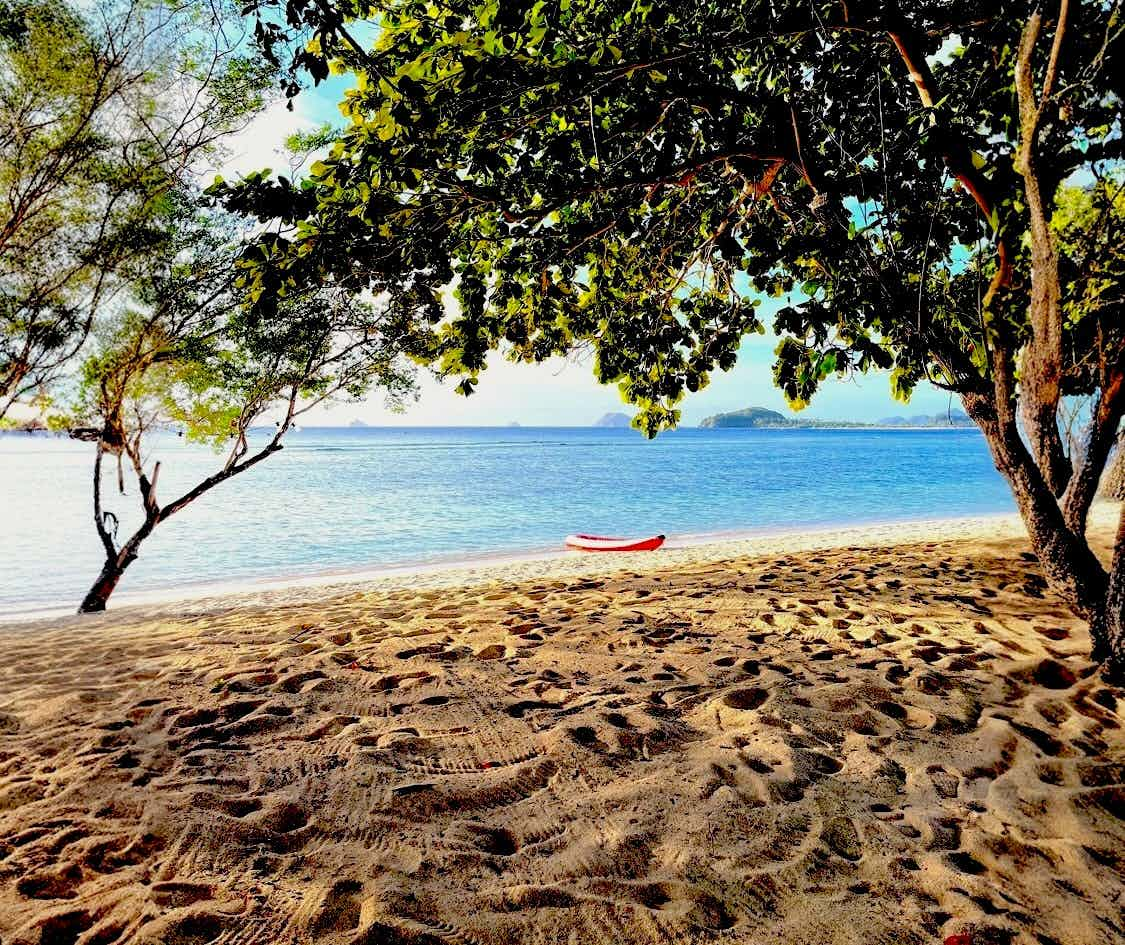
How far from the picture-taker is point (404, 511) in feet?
83.3

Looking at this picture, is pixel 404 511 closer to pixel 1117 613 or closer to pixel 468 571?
pixel 468 571

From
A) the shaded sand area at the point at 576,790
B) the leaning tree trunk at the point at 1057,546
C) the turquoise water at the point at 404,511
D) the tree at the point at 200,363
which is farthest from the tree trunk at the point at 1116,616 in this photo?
the turquoise water at the point at 404,511

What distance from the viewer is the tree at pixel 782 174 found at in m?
3.00

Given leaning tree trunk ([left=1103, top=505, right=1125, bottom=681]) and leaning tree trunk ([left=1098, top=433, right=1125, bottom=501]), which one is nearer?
leaning tree trunk ([left=1103, top=505, right=1125, bottom=681])

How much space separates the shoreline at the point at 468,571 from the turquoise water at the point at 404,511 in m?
0.77

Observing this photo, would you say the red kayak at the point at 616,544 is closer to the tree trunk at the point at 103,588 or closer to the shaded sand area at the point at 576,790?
the tree trunk at the point at 103,588

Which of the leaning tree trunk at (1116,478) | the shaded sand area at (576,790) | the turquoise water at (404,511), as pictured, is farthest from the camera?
the turquoise water at (404,511)

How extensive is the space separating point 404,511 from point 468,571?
527 inches

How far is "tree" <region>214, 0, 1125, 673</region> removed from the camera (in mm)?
3000

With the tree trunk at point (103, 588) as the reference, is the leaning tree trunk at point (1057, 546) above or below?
above

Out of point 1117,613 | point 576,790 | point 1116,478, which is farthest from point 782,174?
point 1116,478

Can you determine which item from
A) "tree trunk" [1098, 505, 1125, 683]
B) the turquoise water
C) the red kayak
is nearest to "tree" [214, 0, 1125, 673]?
"tree trunk" [1098, 505, 1125, 683]

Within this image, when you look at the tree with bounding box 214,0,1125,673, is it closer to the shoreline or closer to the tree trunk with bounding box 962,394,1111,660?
the tree trunk with bounding box 962,394,1111,660

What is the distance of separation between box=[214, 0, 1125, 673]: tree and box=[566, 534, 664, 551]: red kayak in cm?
1017
